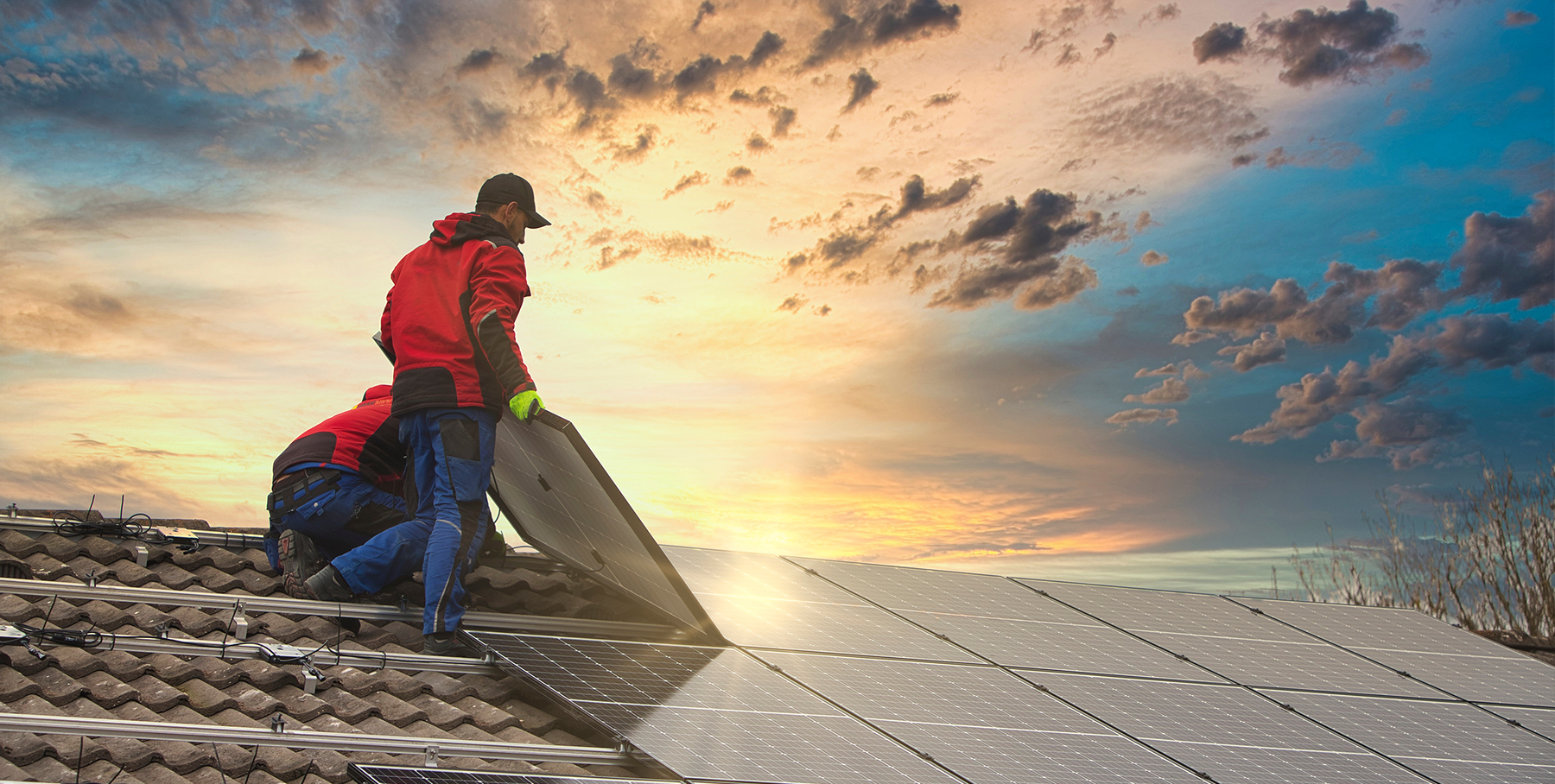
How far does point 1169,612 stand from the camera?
334 inches

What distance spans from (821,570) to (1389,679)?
4104 mm

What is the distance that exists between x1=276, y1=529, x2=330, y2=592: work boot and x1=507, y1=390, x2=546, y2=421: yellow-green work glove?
1843 mm

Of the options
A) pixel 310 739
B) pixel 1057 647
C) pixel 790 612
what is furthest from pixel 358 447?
pixel 1057 647

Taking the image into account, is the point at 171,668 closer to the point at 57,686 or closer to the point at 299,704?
the point at 57,686

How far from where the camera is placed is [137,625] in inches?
208

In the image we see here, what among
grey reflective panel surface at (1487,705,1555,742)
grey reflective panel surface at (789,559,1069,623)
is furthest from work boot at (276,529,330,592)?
grey reflective panel surface at (1487,705,1555,742)

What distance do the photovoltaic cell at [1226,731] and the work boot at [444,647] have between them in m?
3.19

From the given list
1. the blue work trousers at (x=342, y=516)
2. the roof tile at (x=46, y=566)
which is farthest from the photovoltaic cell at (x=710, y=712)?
the roof tile at (x=46, y=566)

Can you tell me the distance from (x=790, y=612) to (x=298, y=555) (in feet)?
9.47

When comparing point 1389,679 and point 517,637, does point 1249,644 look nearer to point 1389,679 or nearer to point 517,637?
point 1389,679

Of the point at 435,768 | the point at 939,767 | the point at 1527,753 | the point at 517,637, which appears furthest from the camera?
the point at 1527,753

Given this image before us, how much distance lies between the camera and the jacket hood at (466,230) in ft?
19.6

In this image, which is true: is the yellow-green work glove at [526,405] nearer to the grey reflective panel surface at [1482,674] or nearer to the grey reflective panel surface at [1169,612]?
the grey reflective panel surface at [1169,612]

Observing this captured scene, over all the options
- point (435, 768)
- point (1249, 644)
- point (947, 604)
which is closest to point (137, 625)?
point (435, 768)
